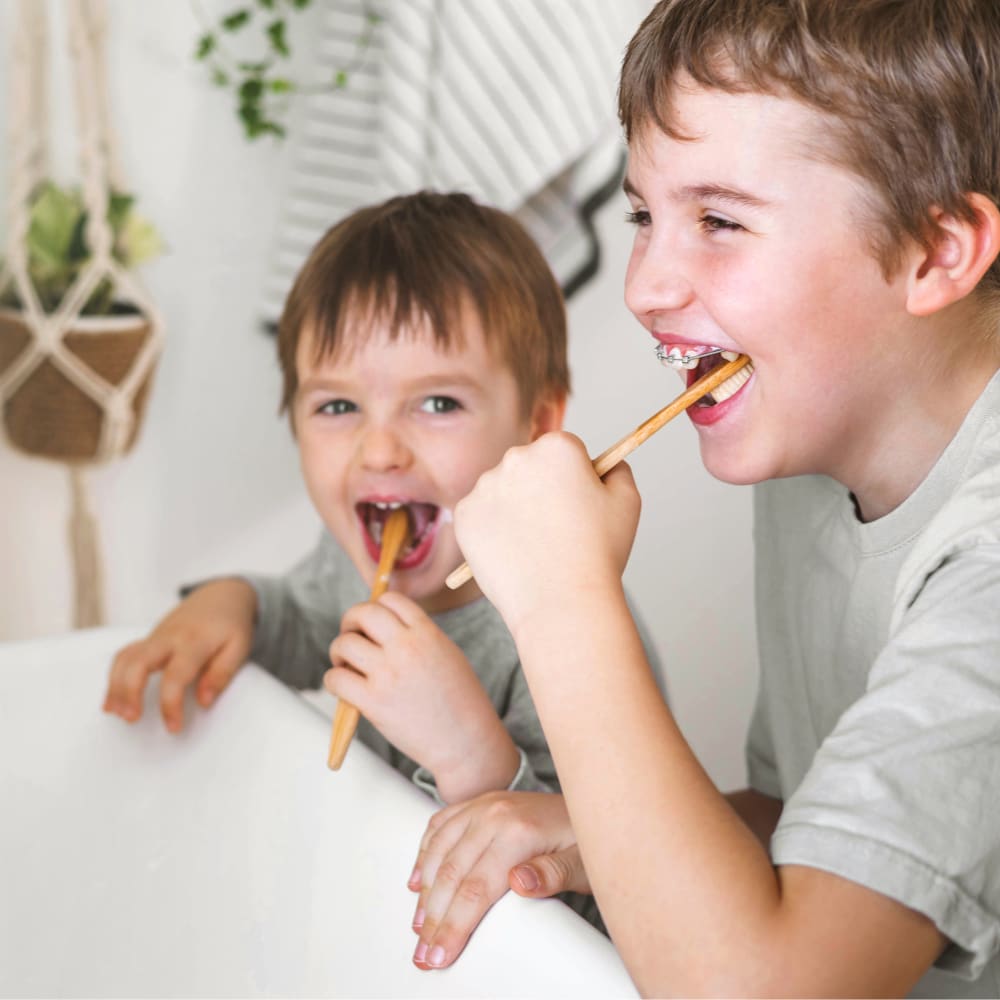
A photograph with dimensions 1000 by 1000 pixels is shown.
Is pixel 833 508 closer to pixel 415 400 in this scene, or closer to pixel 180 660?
pixel 415 400

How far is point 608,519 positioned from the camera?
68 cm

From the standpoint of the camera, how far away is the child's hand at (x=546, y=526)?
0.66 meters

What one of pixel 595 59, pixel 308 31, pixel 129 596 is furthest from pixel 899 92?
pixel 129 596

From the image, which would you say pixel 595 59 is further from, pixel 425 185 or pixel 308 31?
pixel 308 31

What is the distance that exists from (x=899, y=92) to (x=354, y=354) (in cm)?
48

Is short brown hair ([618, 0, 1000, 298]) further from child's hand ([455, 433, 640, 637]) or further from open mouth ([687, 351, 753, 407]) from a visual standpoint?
child's hand ([455, 433, 640, 637])

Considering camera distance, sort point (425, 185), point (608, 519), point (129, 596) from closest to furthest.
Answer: point (608, 519) → point (425, 185) → point (129, 596)

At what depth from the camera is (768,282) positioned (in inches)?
27.9

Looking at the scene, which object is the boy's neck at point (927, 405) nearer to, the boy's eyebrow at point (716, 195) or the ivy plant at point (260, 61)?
the boy's eyebrow at point (716, 195)

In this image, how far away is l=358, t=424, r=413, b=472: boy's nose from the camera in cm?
Result: 101

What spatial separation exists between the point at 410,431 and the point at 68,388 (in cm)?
81

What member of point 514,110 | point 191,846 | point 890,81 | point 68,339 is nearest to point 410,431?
point 191,846

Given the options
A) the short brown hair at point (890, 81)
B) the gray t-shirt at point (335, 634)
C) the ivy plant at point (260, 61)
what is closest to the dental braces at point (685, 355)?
the short brown hair at point (890, 81)

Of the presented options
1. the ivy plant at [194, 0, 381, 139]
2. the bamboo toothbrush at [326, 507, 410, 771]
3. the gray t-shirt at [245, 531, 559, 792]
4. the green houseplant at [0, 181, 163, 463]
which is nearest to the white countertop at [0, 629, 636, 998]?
the bamboo toothbrush at [326, 507, 410, 771]
